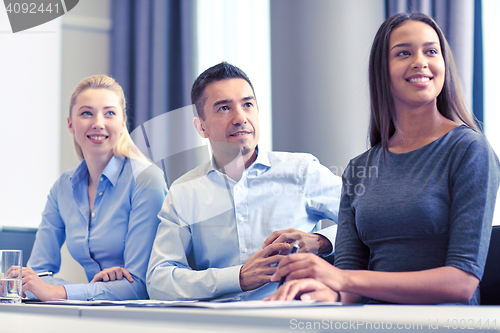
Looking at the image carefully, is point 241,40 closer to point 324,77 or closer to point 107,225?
point 324,77

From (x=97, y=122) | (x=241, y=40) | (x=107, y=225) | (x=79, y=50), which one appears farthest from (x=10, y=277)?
(x=79, y=50)

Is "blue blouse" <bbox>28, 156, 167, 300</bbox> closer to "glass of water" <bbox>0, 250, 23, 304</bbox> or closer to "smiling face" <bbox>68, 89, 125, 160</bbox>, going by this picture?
"smiling face" <bbox>68, 89, 125, 160</bbox>

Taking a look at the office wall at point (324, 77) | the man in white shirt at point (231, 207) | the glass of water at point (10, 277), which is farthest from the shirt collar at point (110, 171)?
the office wall at point (324, 77)

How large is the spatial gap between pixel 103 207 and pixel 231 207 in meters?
0.52

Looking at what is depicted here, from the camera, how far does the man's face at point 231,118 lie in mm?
1465

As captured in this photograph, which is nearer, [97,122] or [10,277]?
[10,277]

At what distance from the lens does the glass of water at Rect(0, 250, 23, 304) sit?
986mm

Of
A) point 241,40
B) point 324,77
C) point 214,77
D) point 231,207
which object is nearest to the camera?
point 231,207

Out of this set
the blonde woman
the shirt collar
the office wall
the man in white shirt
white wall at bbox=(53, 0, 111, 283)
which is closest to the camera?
the man in white shirt

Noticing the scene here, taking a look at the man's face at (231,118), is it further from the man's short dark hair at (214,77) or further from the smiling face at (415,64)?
the smiling face at (415,64)

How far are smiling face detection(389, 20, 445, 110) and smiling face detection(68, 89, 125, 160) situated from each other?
1.07 m

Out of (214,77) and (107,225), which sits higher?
(214,77)

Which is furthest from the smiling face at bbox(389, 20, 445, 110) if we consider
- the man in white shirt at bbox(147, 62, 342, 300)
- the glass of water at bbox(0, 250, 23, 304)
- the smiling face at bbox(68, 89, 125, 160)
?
the smiling face at bbox(68, 89, 125, 160)

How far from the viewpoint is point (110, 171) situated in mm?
1664
